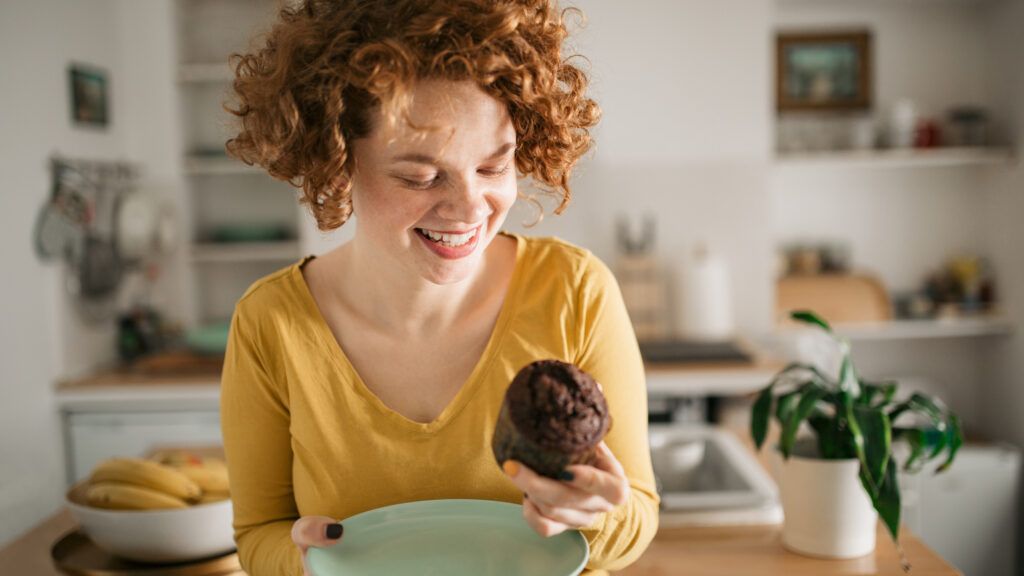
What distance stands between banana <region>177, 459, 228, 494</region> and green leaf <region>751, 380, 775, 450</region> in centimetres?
77

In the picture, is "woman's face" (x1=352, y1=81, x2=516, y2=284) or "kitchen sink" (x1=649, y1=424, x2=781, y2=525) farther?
"kitchen sink" (x1=649, y1=424, x2=781, y2=525)

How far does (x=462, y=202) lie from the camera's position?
90 cm

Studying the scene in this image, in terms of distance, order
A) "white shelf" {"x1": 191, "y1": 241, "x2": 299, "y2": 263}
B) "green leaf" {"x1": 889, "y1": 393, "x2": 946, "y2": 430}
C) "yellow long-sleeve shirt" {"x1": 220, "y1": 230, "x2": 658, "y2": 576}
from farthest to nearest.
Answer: "white shelf" {"x1": 191, "y1": 241, "x2": 299, "y2": 263}
"green leaf" {"x1": 889, "y1": 393, "x2": 946, "y2": 430}
"yellow long-sleeve shirt" {"x1": 220, "y1": 230, "x2": 658, "y2": 576}

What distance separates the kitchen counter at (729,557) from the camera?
1.21 metres

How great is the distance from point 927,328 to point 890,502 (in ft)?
8.09

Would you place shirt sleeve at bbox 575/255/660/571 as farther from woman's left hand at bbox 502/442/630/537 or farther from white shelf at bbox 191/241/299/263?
white shelf at bbox 191/241/299/263

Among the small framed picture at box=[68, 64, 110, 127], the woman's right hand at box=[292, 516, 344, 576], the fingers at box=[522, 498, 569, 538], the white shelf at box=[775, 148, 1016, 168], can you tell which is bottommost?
the woman's right hand at box=[292, 516, 344, 576]

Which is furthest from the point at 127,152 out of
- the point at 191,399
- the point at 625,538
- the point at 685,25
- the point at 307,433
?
the point at 625,538

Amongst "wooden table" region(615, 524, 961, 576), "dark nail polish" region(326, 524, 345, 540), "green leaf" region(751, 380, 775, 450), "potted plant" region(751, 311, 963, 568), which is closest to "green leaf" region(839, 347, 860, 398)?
"potted plant" region(751, 311, 963, 568)

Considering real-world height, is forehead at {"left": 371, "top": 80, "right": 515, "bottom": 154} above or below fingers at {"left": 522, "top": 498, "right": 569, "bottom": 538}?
above

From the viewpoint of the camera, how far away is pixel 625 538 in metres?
0.94

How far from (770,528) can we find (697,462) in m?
0.31

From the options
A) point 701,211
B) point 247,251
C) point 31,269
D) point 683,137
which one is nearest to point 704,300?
point 701,211

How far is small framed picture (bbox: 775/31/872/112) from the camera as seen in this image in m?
3.45
